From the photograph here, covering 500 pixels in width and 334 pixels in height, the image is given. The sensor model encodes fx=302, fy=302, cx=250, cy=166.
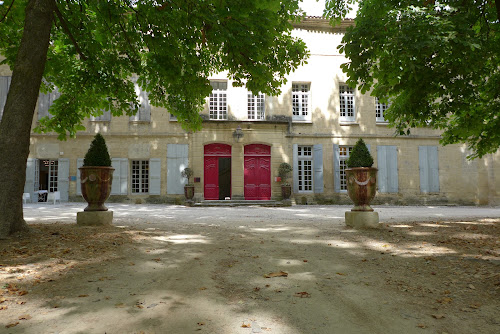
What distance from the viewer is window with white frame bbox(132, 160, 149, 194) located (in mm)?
14172

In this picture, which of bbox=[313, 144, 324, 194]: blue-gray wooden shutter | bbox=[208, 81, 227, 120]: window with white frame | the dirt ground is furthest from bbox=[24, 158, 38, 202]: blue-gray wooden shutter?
bbox=[313, 144, 324, 194]: blue-gray wooden shutter

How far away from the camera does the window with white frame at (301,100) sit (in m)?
15.1

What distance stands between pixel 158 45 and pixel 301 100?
11.2 metres

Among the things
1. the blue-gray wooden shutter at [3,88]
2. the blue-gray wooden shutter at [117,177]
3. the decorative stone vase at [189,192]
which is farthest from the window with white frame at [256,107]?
the blue-gray wooden shutter at [3,88]

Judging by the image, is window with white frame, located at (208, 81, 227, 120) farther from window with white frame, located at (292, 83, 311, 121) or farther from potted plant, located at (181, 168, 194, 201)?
window with white frame, located at (292, 83, 311, 121)

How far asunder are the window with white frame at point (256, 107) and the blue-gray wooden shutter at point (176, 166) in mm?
3537

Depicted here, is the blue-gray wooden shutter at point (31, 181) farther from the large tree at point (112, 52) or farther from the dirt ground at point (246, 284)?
the dirt ground at point (246, 284)

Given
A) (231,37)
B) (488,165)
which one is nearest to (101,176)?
(231,37)

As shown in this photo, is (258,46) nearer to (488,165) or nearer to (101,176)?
(101,176)

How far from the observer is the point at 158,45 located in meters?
4.84

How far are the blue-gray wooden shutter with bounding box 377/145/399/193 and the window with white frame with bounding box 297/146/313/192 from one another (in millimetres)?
3310

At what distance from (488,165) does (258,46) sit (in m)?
15.8

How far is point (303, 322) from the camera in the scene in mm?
2068

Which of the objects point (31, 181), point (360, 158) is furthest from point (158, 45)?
point (31, 181)
